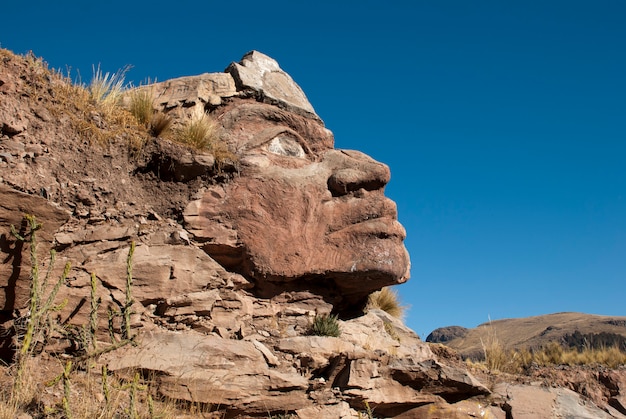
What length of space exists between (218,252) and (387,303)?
4851mm

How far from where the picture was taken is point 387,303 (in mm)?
11562

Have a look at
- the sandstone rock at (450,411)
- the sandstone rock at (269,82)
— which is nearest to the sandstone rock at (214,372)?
the sandstone rock at (450,411)

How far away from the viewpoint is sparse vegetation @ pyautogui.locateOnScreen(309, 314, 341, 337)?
7816 millimetres

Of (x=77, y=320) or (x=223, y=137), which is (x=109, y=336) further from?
(x=223, y=137)

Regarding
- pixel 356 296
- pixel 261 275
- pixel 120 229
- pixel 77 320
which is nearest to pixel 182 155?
pixel 120 229

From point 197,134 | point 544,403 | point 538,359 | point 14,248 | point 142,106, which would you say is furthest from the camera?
point 538,359

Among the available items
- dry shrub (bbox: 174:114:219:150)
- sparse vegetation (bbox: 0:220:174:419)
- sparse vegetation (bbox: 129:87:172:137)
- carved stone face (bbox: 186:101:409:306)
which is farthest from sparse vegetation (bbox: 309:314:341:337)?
sparse vegetation (bbox: 129:87:172:137)

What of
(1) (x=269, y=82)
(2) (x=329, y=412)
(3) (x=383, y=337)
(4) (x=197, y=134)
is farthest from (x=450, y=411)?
(1) (x=269, y=82)

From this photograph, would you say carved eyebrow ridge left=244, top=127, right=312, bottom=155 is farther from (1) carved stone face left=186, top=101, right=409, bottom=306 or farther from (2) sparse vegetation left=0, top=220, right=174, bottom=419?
(2) sparse vegetation left=0, top=220, right=174, bottom=419

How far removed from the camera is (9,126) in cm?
656

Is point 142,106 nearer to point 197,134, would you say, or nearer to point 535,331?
point 197,134

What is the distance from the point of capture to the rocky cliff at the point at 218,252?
633cm

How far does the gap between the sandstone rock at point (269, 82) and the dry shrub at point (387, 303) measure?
152 inches

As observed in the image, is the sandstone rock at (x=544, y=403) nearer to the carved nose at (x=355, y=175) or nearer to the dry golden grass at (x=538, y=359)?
the dry golden grass at (x=538, y=359)
